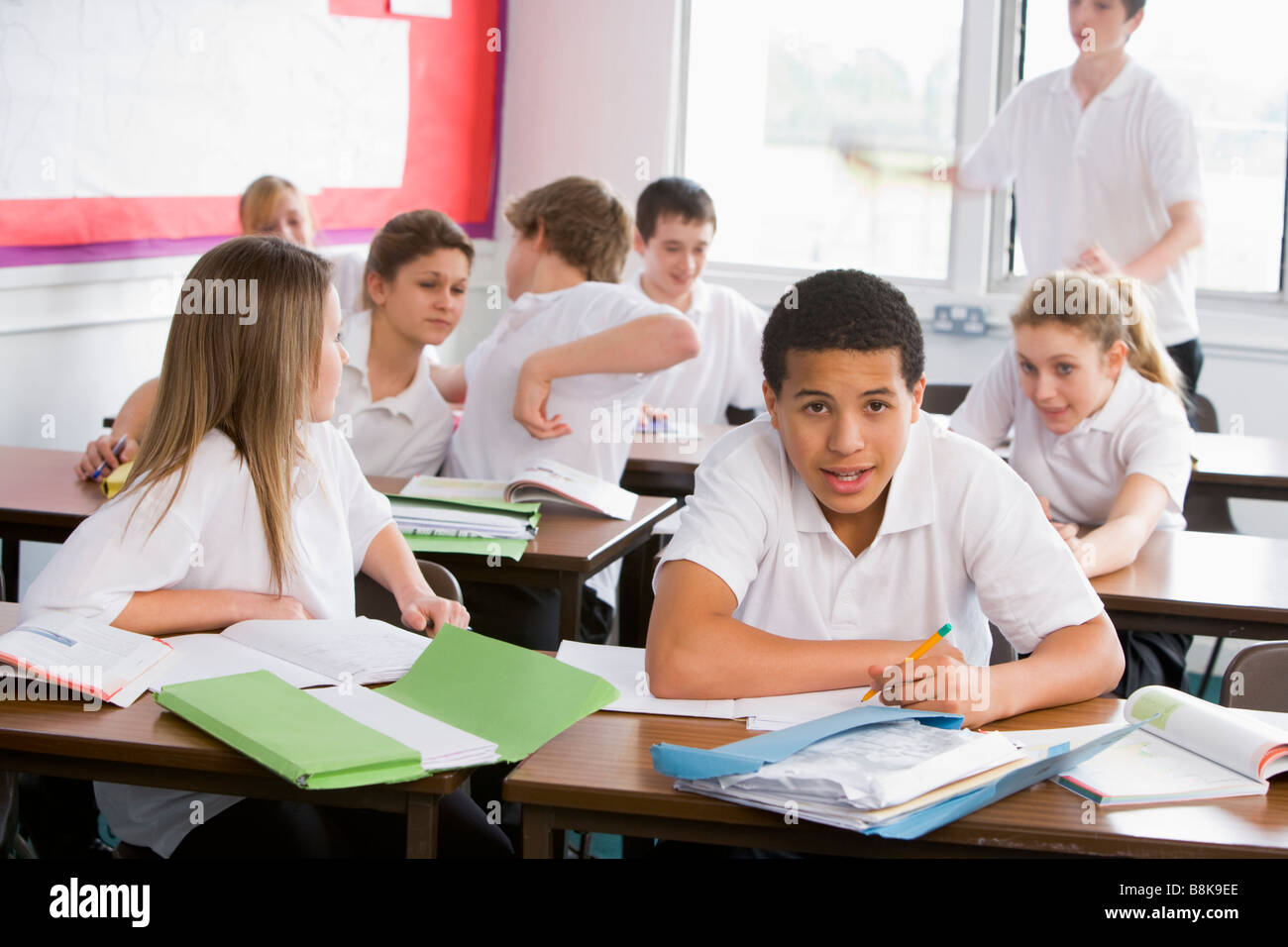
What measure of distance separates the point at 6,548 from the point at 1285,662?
2.70 meters

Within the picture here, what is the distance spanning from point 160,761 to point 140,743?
3 centimetres

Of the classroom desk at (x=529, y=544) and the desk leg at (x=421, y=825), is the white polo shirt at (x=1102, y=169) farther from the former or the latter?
the desk leg at (x=421, y=825)

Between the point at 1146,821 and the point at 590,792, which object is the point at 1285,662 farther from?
the point at 590,792

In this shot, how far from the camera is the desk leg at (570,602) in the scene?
2.26m

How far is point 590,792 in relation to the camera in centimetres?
125

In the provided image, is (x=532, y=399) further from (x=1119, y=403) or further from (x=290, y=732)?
(x=290, y=732)

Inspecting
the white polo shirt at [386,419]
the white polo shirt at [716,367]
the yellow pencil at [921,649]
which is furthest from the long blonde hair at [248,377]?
the white polo shirt at [716,367]

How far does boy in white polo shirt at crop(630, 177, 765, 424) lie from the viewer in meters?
4.02

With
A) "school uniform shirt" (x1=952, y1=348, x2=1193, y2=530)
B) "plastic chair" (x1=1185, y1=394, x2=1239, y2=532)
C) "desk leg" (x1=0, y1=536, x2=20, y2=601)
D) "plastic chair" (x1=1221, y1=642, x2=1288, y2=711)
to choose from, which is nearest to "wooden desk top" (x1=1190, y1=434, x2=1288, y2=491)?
"plastic chair" (x1=1185, y1=394, x2=1239, y2=532)

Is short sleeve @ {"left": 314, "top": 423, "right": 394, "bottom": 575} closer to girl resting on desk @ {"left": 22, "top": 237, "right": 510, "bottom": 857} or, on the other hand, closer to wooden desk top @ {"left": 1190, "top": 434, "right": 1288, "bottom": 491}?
girl resting on desk @ {"left": 22, "top": 237, "right": 510, "bottom": 857}

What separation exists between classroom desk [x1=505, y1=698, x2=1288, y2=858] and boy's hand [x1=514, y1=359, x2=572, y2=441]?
152 centimetres

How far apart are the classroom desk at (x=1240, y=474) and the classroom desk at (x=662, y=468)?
117 centimetres

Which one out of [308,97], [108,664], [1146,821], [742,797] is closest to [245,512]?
[108,664]

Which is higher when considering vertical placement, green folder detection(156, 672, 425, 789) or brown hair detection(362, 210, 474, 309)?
brown hair detection(362, 210, 474, 309)
